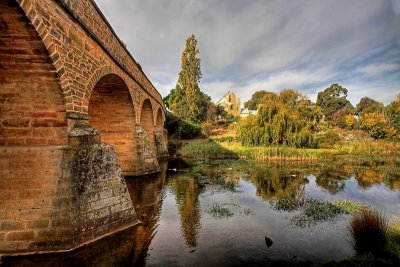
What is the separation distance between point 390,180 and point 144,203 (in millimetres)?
12954

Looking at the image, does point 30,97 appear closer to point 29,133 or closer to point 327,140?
point 29,133

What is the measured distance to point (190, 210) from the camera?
24.1ft

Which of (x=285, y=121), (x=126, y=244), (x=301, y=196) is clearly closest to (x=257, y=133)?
(x=285, y=121)

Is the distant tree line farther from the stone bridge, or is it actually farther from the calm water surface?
the stone bridge

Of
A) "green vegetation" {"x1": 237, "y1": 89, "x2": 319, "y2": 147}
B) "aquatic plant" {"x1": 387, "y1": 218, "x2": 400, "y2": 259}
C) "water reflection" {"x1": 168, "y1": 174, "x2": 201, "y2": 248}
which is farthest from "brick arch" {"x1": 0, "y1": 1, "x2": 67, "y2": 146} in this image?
"green vegetation" {"x1": 237, "y1": 89, "x2": 319, "y2": 147}

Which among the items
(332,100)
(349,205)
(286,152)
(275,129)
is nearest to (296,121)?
(275,129)

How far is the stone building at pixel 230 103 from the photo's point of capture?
51.7 meters

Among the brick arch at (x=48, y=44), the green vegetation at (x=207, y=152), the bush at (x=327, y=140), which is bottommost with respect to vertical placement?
the green vegetation at (x=207, y=152)

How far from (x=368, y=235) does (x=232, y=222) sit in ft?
10.3

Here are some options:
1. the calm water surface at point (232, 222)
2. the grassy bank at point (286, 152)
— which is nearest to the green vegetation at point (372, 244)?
the calm water surface at point (232, 222)

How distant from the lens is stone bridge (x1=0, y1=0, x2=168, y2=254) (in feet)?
13.4

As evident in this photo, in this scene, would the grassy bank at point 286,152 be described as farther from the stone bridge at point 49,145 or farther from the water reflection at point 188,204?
the stone bridge at point 49,145

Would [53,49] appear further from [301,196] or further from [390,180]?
[390,180]

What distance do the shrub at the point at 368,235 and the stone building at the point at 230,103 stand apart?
46765 millimetres
